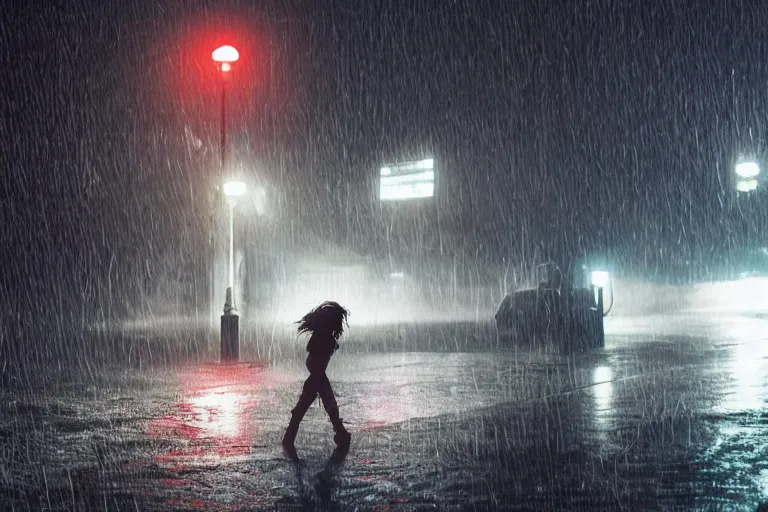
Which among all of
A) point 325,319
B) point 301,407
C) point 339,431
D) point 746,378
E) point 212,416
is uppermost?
point 325,319

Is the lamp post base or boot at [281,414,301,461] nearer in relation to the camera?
boot at [281,414,301,461]

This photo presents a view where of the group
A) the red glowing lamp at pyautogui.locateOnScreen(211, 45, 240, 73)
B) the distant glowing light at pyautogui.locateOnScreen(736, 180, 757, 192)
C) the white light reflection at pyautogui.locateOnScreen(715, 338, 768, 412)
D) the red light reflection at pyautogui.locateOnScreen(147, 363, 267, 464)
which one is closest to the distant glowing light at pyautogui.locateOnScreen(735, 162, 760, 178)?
the distant glowing light at pyautogui.locateOnScreen(736, 180, 757, 192)

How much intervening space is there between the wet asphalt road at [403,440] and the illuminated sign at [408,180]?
4471 centimetres

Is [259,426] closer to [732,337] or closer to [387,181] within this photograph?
[732,337]

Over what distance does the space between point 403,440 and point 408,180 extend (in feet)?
176

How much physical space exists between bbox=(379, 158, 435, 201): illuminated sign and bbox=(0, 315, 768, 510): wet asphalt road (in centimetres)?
4471

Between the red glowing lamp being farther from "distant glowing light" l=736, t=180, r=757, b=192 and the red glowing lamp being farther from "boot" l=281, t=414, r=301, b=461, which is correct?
"distant glowing light" l=736, t=180, r=757, b=192

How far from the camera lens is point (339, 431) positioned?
26.3 ft

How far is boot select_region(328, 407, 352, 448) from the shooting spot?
799 centimetres

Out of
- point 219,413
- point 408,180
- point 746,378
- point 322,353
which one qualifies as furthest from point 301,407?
point 408,180

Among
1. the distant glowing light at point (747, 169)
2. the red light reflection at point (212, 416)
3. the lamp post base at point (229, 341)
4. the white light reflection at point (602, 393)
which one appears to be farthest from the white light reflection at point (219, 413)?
the distant glowing light at point (747, 169)

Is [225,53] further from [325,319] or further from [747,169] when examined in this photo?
[747,169]

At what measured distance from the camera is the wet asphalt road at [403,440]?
6020mm

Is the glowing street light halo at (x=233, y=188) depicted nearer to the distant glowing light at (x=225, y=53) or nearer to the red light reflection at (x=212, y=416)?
the distant glowing light at (x=225, y=53)
